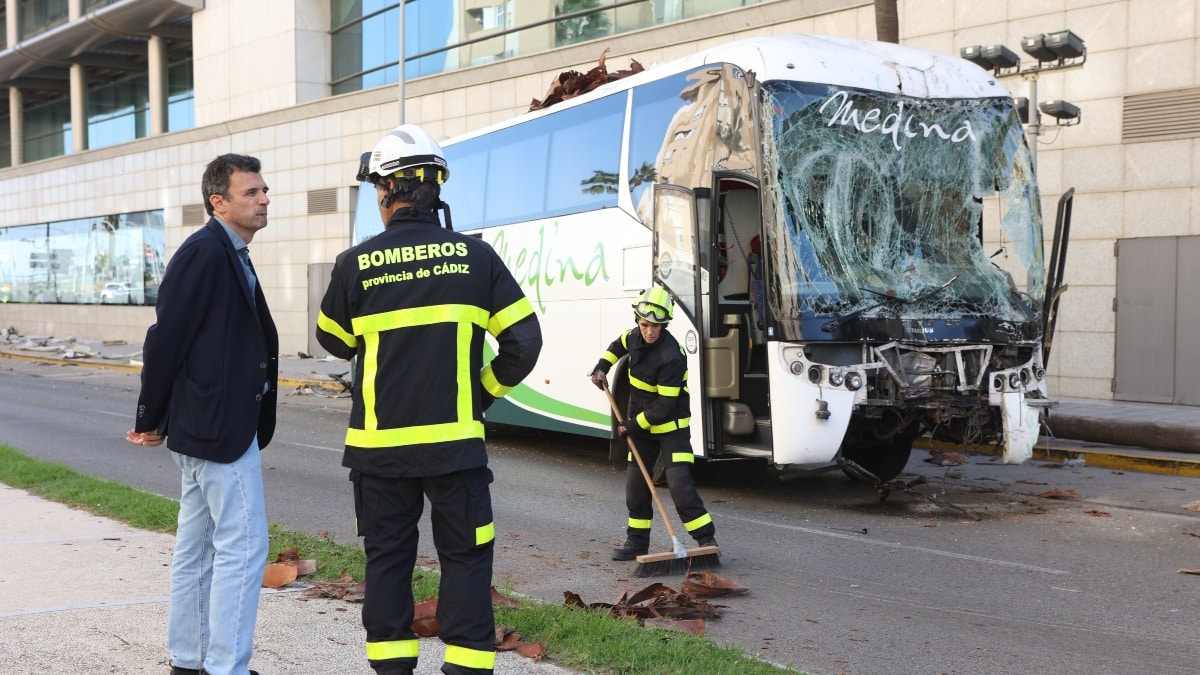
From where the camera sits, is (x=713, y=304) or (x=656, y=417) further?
(x=713, y=304)

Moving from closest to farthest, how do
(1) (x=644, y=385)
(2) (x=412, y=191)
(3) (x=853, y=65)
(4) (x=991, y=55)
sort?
1. (2) (x=412, y=191)
2. (1) (x=644, y=385)
3. (3) (x=853, y=65)
4. (4) (x=991, y=55)

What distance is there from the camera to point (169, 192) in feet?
122

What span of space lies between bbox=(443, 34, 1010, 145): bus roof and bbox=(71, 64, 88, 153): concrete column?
37.9 meters

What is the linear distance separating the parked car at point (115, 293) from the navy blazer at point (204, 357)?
3778 cm

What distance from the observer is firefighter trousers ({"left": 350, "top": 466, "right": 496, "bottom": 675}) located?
3.96m

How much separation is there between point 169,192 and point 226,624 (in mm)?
35537

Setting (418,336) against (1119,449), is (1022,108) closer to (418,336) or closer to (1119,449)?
(1119,449)

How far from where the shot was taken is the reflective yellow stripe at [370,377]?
4.01 meters

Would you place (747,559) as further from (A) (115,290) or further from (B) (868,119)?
(A) (115,290)

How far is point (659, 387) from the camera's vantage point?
7426mm

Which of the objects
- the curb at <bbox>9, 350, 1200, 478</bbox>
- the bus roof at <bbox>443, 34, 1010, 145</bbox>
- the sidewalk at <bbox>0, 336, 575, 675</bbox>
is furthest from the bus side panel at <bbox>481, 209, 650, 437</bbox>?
the sidewalk at <bbox>0, 336, 575, 675</bbox>

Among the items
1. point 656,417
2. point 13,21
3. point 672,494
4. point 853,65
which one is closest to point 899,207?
point 853,65

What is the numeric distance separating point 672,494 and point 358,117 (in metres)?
24.1

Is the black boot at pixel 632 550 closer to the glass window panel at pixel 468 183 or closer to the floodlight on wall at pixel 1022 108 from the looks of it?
the floodlight on wall at pixel 1022 108
